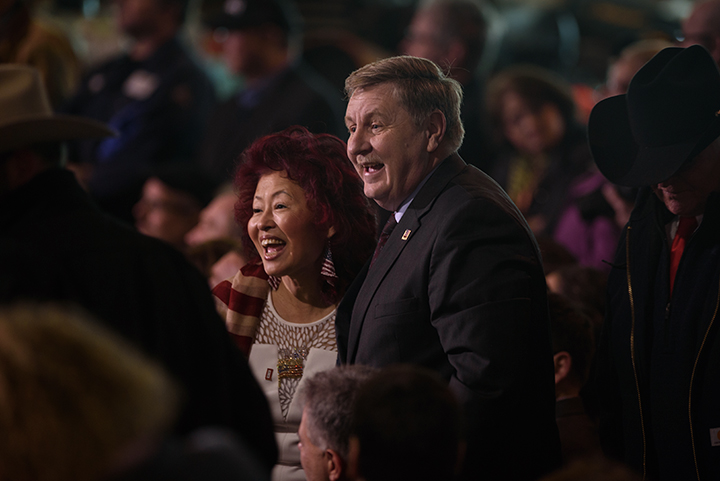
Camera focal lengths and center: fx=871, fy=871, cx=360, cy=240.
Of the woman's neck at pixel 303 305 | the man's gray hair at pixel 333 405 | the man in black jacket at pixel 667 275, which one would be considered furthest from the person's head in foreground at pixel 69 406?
the man in black jacket at pixel 667 275

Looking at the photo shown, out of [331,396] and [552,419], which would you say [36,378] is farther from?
[552,419]

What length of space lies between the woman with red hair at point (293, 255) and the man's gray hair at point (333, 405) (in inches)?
23.2

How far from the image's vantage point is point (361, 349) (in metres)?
3.10

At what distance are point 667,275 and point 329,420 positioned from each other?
1543 millimetres

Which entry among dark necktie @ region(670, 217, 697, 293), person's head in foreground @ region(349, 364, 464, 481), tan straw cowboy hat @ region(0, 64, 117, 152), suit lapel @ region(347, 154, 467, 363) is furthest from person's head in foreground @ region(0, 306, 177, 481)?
dark necktie @ region(670, 217, 697, 293)

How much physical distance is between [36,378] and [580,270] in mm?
3575

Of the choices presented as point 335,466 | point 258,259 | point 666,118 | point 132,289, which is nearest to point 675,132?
point 666,118

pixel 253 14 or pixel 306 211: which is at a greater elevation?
pixel 253 14

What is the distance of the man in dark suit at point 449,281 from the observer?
287cm

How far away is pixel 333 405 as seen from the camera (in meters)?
2.64

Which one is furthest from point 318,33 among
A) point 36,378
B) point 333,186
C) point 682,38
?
point 36,378

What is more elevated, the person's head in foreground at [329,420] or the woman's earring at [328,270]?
the woman's earring at [328,270]

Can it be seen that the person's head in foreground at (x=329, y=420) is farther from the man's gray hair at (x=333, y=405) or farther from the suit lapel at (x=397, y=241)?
the suit lapel at (x=397, y=241)

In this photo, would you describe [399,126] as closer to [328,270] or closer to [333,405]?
[328,270]
